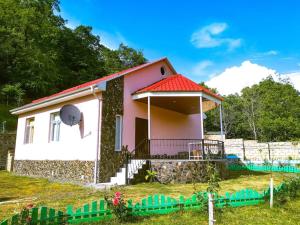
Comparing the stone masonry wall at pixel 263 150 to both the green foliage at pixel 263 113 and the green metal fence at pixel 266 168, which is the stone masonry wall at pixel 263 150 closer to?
the green metal fence at pixel 266 168

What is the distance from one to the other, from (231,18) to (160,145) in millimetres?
7318

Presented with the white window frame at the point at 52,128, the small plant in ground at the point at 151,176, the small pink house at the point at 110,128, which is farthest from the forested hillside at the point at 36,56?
the small plant in ground at the point at 151,176

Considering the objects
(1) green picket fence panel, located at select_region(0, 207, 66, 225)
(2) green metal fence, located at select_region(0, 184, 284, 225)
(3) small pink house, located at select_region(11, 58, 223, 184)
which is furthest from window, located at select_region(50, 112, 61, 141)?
(1) green picket fence panel, located at select_region(0, 207, 66, 225)

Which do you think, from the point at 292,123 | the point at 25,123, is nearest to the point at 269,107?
the point at 292,123

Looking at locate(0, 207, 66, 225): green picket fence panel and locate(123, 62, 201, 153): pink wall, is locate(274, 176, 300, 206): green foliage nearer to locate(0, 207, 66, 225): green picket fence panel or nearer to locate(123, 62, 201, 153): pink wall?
locate(0, 207, 66, 225): green picket fence panel

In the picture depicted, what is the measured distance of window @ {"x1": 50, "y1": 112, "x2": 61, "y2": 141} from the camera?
13.1 metres

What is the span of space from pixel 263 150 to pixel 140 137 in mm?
14267

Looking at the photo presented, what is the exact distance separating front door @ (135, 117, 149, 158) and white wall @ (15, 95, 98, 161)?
238 cm

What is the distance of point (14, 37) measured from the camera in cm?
2991

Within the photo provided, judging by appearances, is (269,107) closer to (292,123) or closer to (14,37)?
(292,123)

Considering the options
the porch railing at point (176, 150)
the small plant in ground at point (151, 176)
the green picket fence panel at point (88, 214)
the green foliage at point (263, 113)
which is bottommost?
the green picket fence panel at point (88, 214)

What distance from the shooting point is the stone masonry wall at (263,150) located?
22192mm

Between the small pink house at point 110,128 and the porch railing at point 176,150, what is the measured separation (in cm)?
4

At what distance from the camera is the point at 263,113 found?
39.0 metres
